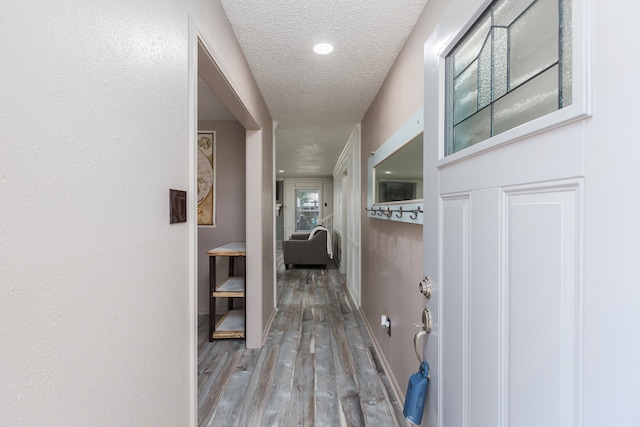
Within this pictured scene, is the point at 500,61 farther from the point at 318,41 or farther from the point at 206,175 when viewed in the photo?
the point at 206,175

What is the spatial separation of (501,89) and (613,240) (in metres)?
0.44

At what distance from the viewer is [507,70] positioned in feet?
2.19

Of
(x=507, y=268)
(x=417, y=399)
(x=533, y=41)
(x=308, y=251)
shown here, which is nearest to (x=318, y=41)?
(x=533, y=41)

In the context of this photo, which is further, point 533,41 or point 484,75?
point 484,75

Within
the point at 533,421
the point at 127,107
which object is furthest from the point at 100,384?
the point at 533,421

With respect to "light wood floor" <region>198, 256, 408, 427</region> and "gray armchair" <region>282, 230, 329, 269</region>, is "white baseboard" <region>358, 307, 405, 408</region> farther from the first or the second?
"gray armchair" <region>282, 230, 329, 269</region>

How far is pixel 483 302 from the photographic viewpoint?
670 mm

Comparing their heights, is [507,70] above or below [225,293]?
above

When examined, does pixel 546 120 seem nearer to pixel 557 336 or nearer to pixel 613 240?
pixel 613 240

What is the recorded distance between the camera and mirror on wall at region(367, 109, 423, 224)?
1517 millimetres

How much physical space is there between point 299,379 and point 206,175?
7.51ft

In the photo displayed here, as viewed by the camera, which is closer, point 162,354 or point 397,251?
Answer: point 162,354

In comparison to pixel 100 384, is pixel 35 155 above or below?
above

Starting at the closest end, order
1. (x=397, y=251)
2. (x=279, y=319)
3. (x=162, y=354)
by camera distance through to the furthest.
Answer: (x=162, y=354) → (x=397, y=251) → (x=279, y=319)
